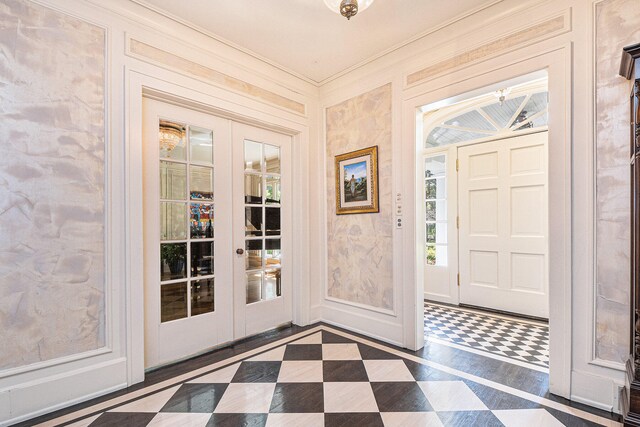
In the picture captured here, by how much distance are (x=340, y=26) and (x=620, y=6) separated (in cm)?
181

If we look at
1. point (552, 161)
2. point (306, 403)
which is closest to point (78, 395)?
point (306, 403)

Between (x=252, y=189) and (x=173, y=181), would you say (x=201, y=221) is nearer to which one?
(x=173, y=181)

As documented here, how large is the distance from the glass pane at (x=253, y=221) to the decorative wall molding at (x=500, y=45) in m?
1.92

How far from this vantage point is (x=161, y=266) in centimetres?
247

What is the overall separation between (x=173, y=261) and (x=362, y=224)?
1.82 metres

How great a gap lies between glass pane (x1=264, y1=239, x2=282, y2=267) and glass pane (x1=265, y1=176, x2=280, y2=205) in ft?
1.38

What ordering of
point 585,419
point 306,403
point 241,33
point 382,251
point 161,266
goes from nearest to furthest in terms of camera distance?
point 585,419, point 306,403, point 161,266, point 241,33, point 382,251

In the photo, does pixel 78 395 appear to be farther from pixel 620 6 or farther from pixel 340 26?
pixel 620 6

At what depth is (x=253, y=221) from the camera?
313cm

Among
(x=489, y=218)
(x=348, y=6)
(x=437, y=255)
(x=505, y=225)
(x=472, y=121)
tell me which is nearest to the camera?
(x=348, y=6)

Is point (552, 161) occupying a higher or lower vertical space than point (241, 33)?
lower

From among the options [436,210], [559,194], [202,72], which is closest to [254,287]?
[202,72]

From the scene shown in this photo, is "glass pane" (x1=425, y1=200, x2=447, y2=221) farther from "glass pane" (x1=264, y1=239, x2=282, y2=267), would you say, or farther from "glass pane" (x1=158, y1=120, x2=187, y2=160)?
"glass pane" (x1=158, y1=120, x2=187, y2=160)

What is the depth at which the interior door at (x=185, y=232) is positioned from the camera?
7.93ft
